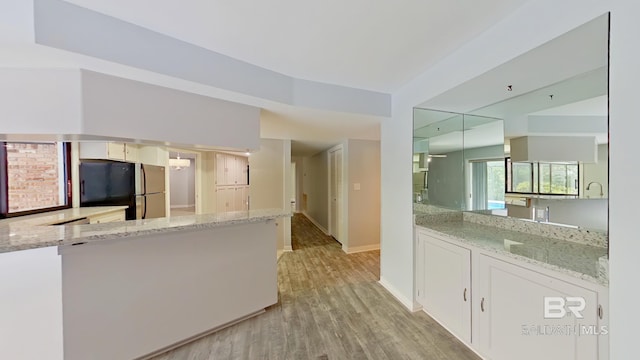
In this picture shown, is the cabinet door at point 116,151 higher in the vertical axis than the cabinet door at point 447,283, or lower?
higher

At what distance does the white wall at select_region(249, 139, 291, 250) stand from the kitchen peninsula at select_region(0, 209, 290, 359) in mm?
2104

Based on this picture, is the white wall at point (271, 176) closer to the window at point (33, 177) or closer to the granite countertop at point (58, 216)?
the granite countertop at point (58, 216)

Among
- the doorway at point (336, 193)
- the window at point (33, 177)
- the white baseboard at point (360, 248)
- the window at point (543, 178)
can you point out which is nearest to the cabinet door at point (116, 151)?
the window at point (33, 177)

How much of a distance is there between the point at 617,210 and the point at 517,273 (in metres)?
0.67

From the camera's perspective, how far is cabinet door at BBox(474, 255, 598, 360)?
124cm

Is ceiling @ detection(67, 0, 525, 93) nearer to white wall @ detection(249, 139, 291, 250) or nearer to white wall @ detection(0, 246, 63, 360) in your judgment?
white wall @ detection(0, 246, 63, 360)

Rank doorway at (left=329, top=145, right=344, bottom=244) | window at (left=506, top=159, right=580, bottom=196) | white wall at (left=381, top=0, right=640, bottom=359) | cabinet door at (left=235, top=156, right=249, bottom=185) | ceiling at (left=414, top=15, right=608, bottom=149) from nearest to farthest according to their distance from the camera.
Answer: white wall at (left=381, top=0, right=640, bottom=359)
ceiling at (left=414, top=15, right=608, bottom=149)
window at (left=506, top=159, right=580, bottom=196)
doorway at (left=329, top=145, right=344, bottom=244)
cabinet door at (left=235, top=156, right=249, bottom=185)

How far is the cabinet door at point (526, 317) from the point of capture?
1.24 m

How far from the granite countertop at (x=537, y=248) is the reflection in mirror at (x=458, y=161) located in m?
0.36

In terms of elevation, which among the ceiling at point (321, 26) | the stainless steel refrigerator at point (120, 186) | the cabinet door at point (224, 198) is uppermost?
the ceiling at point (321, 26)

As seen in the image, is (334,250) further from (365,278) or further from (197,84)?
(197,84)

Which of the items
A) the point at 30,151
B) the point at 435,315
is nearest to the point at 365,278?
the point at 435,315

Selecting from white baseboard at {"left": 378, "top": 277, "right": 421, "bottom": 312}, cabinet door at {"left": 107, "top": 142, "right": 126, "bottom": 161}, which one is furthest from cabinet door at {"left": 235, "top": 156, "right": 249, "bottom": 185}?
white baseboard at {"left": 378, "top": 277, "right": 421, "bottom": 312}

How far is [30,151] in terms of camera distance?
9.26 ft
